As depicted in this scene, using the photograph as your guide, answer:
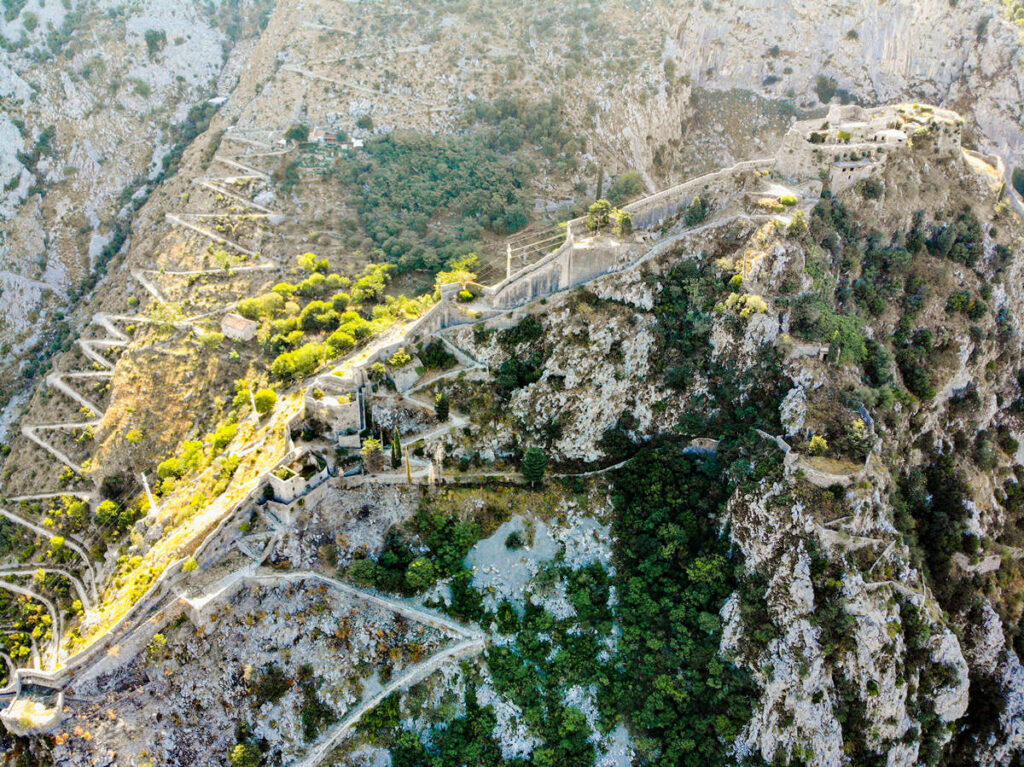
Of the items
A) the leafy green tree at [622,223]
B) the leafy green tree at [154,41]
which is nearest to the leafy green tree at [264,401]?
the leafy green tree at [622,223]

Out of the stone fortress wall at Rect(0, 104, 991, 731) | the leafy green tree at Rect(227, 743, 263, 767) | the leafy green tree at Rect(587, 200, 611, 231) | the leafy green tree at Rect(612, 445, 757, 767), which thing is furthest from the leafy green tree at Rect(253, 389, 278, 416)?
the leafy green tree at Rect(587, 200, 611, 231)

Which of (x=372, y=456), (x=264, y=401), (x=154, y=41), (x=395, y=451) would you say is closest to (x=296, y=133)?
(x=154, y=41)

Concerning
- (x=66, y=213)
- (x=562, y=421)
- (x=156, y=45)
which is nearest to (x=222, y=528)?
(x=562, y=421)

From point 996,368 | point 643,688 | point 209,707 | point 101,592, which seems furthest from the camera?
point 996,368

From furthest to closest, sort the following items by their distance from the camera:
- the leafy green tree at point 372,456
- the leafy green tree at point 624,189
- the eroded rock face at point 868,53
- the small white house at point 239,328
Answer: the eroded rock face at point 868,53, the leafy green tree at point 624,189, the small white house at point 239,328, the leafy green tree at point 372,456

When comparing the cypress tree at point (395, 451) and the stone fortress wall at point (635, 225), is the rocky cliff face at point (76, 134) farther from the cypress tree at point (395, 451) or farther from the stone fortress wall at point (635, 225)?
the cypress tree at point (395, 451)

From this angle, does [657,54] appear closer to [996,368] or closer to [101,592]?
[996,368]
